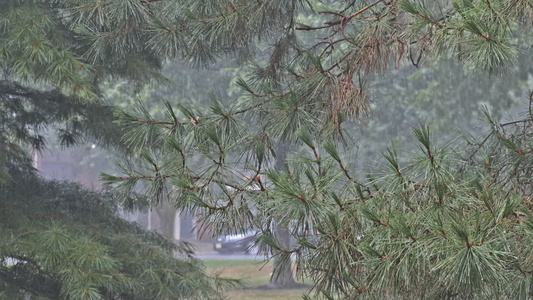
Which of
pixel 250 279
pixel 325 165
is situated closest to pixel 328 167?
pixel 325 165

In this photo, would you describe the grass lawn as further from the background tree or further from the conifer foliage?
the background tree

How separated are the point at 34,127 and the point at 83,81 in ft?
9.34

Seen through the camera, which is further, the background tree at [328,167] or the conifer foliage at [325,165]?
the background tree at [328,167]

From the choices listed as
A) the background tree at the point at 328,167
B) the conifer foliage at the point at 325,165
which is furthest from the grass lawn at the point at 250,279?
the background tree at the point at 328,167

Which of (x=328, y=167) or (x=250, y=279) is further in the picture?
(x=250, y=279)

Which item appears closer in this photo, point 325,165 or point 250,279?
point 325,165

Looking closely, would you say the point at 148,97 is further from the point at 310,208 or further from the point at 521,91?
the point at 310,208

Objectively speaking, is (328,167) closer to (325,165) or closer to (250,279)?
(325,165)

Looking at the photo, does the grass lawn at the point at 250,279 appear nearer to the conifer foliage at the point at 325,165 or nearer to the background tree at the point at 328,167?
the conifer foliage at the point at 325,165

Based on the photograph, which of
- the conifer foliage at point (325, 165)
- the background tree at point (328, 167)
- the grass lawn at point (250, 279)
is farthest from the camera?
the grass lawn at point (250, 279)

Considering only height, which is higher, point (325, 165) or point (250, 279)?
point (250, 279)

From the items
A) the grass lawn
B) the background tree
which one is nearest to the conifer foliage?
the background tree

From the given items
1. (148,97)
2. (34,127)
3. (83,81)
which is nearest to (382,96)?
(148,97)

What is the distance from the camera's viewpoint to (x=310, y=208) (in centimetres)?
316
